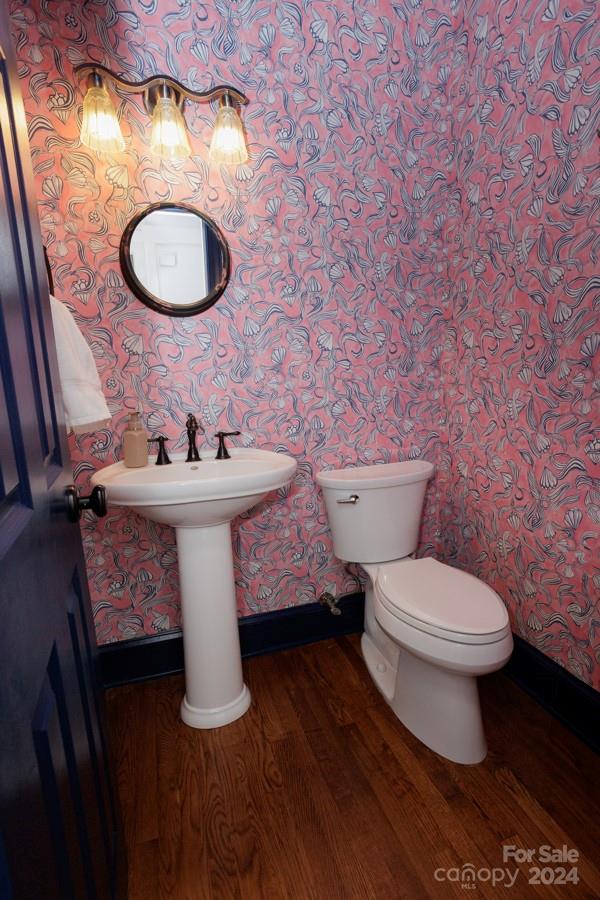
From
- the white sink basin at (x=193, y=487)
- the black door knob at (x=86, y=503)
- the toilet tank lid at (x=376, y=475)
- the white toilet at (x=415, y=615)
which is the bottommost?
the white toilet at (x=415, y=615)

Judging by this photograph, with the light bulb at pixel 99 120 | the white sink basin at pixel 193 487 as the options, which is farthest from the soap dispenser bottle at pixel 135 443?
the light bulb at pixel 99 120

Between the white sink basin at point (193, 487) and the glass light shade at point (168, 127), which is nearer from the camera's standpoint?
the white sink basin at point (193, 487)

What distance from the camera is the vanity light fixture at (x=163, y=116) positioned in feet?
4.67

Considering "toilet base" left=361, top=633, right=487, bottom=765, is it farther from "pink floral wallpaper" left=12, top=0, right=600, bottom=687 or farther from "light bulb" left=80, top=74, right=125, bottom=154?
"light bulb" left=80, top=74, right=125, bottom=154

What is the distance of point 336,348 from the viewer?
1.86 m

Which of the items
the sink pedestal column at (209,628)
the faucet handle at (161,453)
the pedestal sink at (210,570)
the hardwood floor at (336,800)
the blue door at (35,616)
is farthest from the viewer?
the faucet handle at (161,453)

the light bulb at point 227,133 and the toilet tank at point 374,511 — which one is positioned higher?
the light bulb at point 227,133

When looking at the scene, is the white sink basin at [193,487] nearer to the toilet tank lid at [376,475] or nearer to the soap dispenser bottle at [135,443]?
the soap dispenser bottle at [135,443]

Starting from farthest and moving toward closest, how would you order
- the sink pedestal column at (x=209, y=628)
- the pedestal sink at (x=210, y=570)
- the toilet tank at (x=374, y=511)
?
the toilet tank at (x=374, y=511), the sink pedestal column at (x=209, y=628), the pedestal sink at (x=210, y=570)

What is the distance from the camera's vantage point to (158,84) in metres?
1.48

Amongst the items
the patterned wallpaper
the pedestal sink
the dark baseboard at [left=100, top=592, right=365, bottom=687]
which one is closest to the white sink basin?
the pedestal sink

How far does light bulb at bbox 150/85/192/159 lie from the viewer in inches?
58.2

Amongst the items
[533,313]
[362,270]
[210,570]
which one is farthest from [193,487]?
[533,313]

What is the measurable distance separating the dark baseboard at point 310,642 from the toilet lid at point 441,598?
395 millimetres
